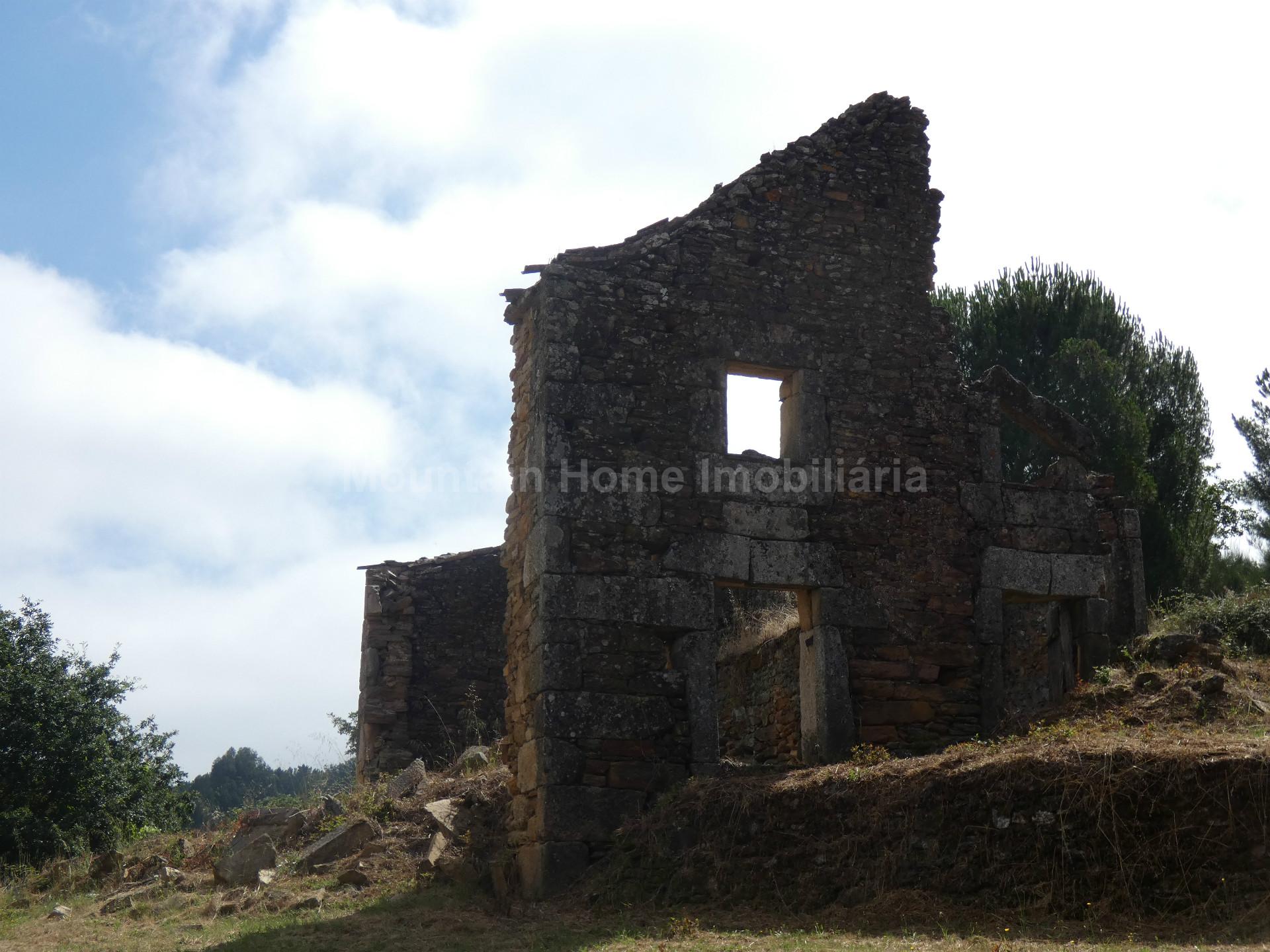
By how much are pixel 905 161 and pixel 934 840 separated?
6479 mm

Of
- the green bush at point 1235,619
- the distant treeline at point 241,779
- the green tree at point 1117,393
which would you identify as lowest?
the distant treeline at point 241,779

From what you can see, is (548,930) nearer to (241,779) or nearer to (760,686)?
(760,686)

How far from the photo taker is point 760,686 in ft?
42.6

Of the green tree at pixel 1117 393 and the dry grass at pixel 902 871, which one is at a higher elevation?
the green tree at pixel 1117 393

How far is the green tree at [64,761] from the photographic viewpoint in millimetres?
14883

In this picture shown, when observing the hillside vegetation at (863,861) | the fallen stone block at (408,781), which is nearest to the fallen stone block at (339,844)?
the hillside vegetation at (863,861)

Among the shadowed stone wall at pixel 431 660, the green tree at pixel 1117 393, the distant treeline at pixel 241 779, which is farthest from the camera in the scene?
the distant treeline at pixel 241 779

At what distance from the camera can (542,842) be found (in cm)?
865

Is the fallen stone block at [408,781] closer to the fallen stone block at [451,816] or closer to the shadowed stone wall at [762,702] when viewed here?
→ the fallen stone block at [451,816]

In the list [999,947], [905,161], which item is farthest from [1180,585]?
[999,947]

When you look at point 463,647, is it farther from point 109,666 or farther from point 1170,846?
point 1170,846

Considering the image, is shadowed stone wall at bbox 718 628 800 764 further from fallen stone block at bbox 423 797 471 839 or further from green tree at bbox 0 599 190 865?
green tree at bbox 0 599 190 865

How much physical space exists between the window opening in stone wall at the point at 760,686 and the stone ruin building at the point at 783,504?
13cm

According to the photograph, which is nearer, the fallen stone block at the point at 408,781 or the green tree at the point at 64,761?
the fallen stone block at the point at 408,781
